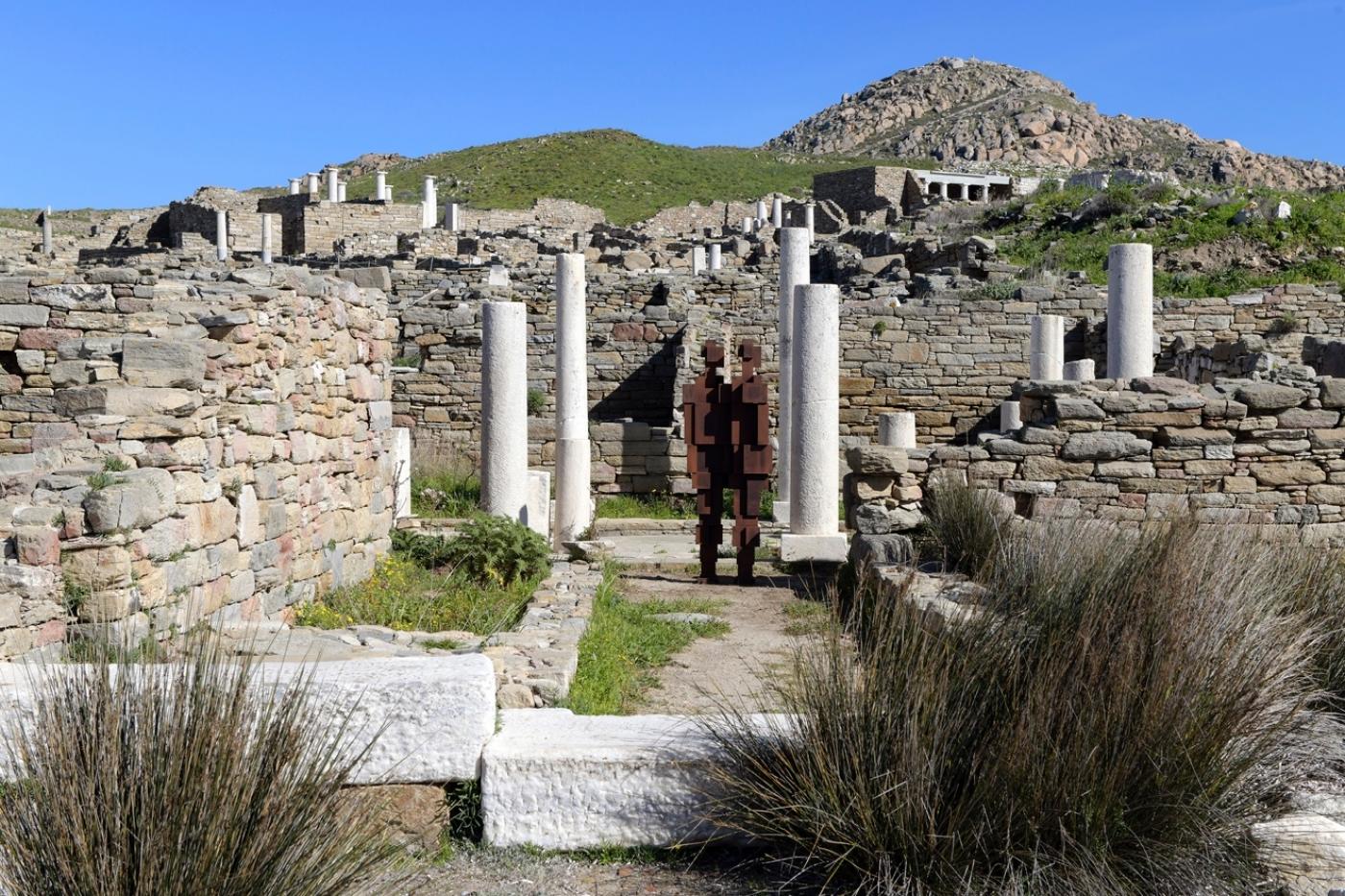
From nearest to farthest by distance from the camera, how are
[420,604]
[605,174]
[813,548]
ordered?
[420,604]
[813,548]
[605,174]

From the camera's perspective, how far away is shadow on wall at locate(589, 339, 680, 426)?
828 inches

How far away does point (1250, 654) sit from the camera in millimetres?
3996

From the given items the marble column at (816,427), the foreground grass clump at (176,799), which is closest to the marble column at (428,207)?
the marble column at (816,427)

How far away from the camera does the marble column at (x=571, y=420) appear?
14.3m

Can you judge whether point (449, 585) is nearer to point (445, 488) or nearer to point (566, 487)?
point (566, 487)

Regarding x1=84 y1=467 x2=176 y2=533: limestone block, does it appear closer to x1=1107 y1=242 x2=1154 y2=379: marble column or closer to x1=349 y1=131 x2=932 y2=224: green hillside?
x1=1107 y1=242 x2=1154 y2=379: marble column

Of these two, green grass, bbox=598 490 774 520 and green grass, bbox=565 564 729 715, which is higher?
green grass, bbox=598 490 774 520

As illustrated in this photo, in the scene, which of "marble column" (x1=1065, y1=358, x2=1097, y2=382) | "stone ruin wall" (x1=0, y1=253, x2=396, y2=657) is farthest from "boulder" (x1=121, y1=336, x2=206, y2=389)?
"marble column" (x1=1065, y1=358, x2=1097, y2=382)

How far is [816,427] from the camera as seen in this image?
1278 cm

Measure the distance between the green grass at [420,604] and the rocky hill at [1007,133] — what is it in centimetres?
5984

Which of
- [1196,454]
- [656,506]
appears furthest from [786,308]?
[1196,454]

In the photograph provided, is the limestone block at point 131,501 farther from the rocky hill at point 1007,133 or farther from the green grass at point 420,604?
the rocky hill at point 1007,133

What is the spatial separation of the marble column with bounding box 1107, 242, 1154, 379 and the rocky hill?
50375mm

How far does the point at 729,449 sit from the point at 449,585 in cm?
317
